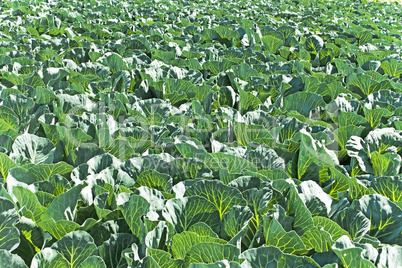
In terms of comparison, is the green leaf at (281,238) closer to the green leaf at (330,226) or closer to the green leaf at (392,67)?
the green leaf at (330,226)

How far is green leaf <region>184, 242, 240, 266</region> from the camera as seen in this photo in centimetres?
158

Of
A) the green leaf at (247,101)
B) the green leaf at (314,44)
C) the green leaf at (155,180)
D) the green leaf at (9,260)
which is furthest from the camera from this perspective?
the green leaf at (314,44)

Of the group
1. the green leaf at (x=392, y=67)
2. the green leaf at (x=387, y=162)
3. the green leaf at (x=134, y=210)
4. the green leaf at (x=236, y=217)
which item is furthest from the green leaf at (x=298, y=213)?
the green leaf at (x=392, y=67)

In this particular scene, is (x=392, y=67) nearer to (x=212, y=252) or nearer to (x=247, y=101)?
(x=247, y=101)

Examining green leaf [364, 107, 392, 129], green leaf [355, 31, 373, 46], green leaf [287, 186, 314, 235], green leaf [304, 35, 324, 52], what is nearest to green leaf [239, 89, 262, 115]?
green leaf [364, 107, 392, 129]

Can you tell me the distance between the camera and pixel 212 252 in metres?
1.60

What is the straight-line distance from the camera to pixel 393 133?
2.78 m

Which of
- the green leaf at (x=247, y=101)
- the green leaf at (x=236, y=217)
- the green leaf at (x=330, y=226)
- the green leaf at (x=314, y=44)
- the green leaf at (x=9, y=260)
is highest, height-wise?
the green leaf at (x=9, y=260)

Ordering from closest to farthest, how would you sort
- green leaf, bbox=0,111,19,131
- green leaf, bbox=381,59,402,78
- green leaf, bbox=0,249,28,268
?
green leaf, bbox=0,249,28,268 → green leaf, bbox=0,111,19,131 → green leaf, bbox=381,59,402,78

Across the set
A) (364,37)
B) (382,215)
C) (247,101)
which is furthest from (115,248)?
(364,37)

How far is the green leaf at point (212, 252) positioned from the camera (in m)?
1.58

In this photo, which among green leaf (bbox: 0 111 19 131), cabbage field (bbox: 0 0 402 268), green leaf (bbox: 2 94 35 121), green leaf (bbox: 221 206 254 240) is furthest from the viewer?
green leaf (bbox: 2 94 35 121)

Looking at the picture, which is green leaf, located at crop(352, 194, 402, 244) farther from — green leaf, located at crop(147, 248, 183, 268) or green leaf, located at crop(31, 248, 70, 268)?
green leaf, located at crop(31, 248, 70, 268)

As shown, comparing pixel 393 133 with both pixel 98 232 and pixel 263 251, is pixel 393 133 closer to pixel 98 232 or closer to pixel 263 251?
pixel 263 251
